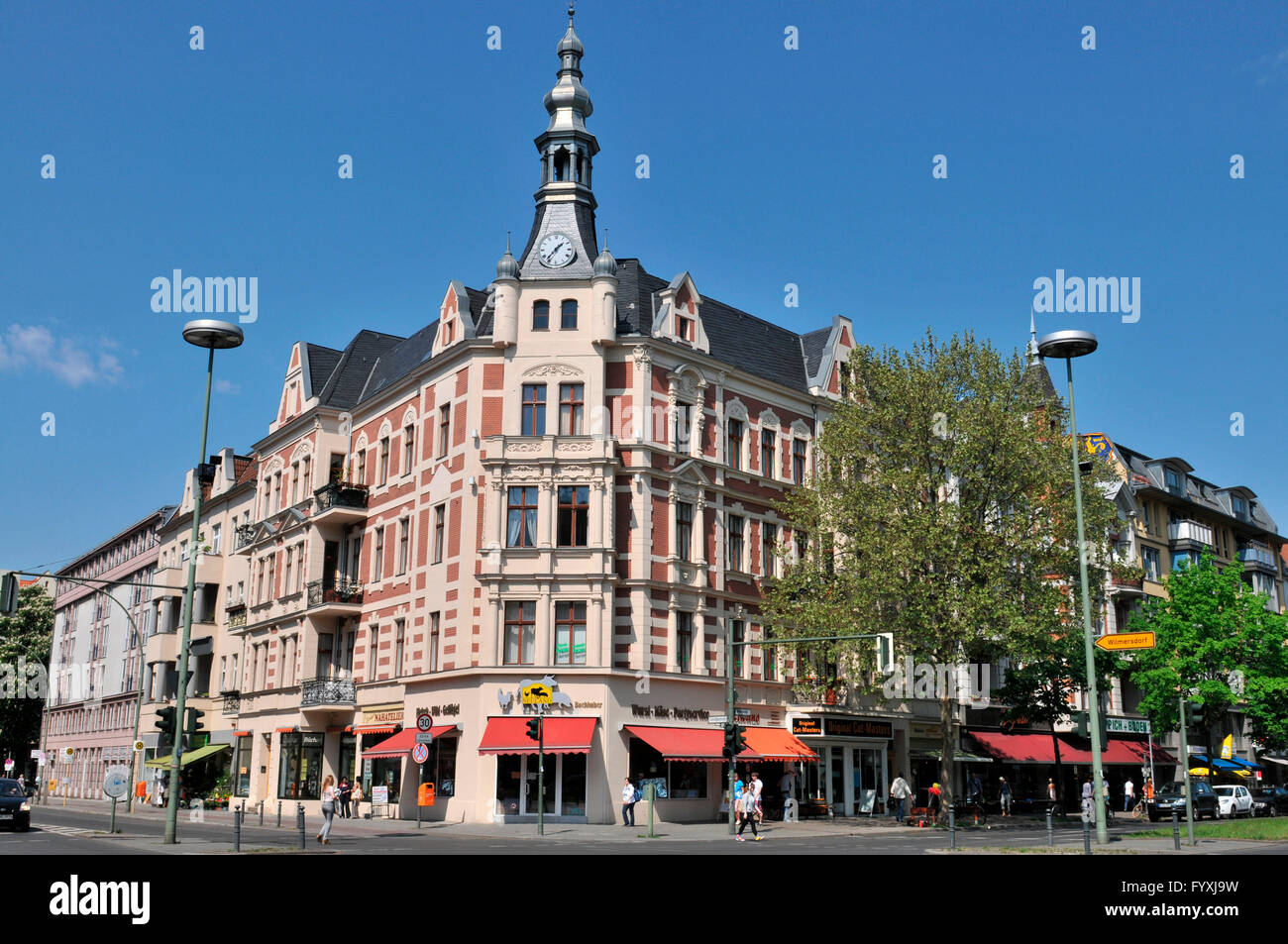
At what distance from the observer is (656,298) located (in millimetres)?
44562

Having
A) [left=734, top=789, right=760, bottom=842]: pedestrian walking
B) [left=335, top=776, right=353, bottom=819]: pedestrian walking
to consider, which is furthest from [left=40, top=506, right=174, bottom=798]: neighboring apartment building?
[left=734, top=789, right=760, bottom=842]: pedestrian walking

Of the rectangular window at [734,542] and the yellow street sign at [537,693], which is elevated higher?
the rectangular window at [734,542]

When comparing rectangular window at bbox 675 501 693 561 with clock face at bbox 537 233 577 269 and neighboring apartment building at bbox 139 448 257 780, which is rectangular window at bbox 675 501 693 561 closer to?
clock face at bbox 537 233 577 269

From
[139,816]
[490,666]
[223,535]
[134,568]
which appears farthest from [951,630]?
[134,568]

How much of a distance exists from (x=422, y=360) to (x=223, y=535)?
935 inches

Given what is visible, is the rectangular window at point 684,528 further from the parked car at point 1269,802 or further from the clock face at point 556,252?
the parked car at point 1269,802

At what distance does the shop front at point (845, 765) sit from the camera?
45031mm

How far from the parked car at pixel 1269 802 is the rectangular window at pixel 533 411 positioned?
1481 inches

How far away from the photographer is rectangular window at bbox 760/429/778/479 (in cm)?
4671

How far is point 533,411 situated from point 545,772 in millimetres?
12651

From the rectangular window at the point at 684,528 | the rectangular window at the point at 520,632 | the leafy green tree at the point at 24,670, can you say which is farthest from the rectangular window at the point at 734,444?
the leafy green tree at the point at 24,670

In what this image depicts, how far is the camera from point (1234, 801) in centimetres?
5194

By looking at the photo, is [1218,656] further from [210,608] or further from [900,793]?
[210,608]
